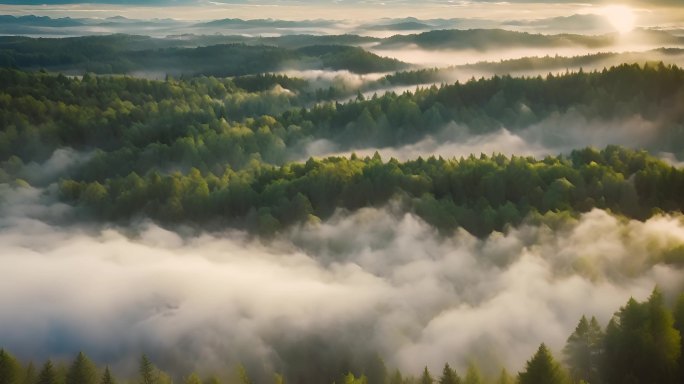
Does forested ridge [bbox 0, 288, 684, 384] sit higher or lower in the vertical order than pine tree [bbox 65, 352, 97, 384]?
higher

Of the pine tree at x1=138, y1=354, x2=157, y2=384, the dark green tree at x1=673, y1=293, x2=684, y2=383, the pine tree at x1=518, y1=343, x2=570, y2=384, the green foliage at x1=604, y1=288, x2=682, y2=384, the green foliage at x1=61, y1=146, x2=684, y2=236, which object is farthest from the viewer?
the green foliage at x1=61, y1=146, x2=684, y2=236

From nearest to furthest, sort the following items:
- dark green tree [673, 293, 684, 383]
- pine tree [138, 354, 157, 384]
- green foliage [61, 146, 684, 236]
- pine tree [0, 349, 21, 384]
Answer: pine tree [0, 349, 21, 384], dark green tree [673, 293, 684, 383], pine tree [138, 354, 157, 384], green foliage [61, 146, 684, 236]

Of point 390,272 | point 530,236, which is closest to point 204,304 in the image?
point 390,272

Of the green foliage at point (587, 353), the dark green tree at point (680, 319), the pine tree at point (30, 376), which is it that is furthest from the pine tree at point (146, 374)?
the dark green tree at point (680, 319)

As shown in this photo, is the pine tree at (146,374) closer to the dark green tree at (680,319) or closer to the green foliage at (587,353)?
the green foliage at (587,353)

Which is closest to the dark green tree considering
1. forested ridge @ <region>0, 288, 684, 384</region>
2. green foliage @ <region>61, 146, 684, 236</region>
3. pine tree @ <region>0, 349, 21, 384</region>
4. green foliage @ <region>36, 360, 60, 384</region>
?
forested ridge @ <region>0, 288, 684, 384</region>

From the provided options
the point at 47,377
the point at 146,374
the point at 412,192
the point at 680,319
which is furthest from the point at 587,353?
the point at 412,192

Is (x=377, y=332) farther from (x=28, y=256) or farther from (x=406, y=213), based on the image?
(x=28, y=256)

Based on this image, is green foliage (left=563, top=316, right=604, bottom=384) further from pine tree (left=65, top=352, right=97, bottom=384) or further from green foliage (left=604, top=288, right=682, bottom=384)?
pine tree (left=65, top=352, right=97, bottom=384)
